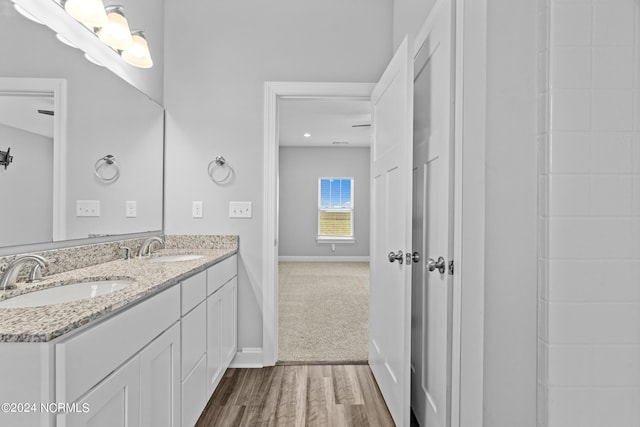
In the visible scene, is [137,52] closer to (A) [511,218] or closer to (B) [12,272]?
(B) [12,272]

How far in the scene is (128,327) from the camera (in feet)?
3.84

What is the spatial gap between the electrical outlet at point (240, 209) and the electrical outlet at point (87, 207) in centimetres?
91

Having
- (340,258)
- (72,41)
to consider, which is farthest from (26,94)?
(340,258)

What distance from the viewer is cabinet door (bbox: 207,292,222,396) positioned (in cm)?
205

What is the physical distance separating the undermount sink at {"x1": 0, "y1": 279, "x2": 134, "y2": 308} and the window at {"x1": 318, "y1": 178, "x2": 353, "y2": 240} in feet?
23.3

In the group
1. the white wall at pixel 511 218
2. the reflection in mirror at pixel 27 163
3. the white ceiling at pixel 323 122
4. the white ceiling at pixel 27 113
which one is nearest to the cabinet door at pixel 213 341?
the reflection in mirror at pixel 27 163

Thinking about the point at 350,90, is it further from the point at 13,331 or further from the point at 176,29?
the point at 13,331

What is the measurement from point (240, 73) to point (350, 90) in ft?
2.64

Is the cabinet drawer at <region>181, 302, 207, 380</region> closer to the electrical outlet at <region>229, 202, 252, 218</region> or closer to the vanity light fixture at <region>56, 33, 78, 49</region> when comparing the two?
the electrical outlet at <region>229, 202, 252, 218</region>

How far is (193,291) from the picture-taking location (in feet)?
5.87

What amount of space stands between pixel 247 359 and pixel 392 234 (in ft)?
4.81

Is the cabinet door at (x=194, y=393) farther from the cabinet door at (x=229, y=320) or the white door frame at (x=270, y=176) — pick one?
the white door frame at (x=270, y=176)

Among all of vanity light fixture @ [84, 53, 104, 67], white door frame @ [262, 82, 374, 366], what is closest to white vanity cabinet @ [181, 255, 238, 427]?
white door frame @ [262, 82, 374, 366]

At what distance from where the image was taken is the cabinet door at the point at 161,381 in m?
1.28
